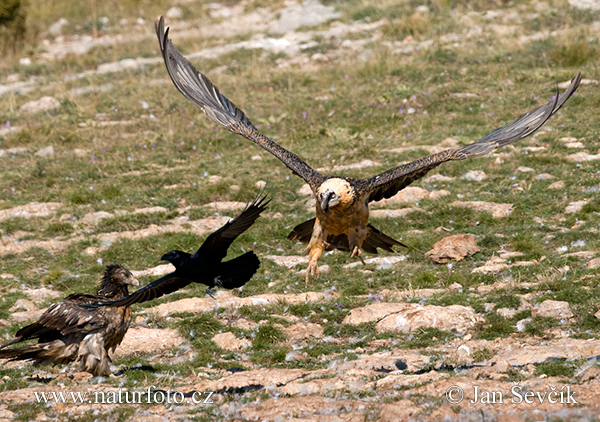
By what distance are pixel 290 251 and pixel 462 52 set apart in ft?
28.8

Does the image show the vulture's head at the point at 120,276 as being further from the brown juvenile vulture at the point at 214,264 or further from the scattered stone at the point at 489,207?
the scattered stone at the point at 489,207

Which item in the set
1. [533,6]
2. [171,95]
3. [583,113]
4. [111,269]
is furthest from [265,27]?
[111,269]

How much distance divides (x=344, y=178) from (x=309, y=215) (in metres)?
3.35

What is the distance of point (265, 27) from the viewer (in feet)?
68.5

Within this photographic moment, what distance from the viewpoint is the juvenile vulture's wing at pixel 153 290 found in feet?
20.2

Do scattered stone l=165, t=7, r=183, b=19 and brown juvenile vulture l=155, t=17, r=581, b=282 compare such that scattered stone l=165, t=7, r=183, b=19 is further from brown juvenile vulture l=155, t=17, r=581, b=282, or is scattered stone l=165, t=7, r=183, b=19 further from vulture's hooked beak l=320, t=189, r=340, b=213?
vulture's hooked beak l=320, t=189, r=340, b=213

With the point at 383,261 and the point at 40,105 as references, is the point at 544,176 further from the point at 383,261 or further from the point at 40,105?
the point at 40,105

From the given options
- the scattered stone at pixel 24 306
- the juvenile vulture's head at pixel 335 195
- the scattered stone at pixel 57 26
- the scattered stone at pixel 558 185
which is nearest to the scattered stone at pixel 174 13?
the scattered stone at pixel 57 26

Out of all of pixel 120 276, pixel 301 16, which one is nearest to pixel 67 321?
pixel 120 276

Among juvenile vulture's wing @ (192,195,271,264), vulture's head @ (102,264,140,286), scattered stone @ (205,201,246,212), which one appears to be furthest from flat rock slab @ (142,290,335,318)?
scattered stone @ (205,201,246,212)

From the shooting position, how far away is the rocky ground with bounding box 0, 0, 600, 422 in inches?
235

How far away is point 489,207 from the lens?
34.3 ft

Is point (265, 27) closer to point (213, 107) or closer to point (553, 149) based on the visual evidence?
point (553, 149)

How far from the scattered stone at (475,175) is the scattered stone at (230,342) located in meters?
5.59
